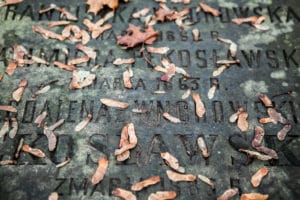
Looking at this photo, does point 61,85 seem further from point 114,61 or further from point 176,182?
point 176,182

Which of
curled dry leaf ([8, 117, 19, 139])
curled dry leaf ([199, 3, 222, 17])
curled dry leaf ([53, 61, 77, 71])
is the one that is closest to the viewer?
curled dry leaf ([8, 117, 19, 139])

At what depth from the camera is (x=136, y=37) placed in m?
3.48

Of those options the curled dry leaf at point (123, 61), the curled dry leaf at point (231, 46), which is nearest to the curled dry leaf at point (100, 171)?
the curled dry leaf at point (123, 61)

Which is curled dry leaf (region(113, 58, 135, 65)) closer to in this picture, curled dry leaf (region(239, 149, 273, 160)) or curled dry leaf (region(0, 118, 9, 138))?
curled dry leaf (region(0, 118, 9, 138))

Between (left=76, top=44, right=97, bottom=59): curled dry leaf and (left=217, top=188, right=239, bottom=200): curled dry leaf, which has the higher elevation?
(left=76, top=44, right=97, bottom=59): curled dry leaf

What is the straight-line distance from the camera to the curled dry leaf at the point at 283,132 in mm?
2895

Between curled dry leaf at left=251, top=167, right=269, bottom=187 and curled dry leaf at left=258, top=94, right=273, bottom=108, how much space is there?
525 mm

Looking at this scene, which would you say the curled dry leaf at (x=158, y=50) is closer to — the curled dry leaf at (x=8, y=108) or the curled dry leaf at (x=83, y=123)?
the curled dry leaf at (x=83, y=123)

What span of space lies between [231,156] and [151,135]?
55cm

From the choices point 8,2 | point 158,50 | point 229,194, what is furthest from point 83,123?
point 8,2

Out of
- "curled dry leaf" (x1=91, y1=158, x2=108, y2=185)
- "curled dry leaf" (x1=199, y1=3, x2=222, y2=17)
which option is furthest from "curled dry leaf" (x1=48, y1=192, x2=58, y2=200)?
"curled dry leaf" (x1=199, y1=3, x2=222, y2=17)

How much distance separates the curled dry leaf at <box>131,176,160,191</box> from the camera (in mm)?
2651

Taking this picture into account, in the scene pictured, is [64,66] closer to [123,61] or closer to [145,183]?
[123,61]

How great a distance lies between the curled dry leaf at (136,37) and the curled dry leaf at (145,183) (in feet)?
3.87
